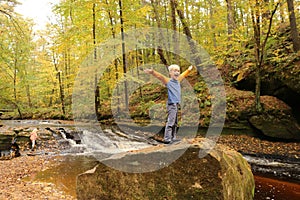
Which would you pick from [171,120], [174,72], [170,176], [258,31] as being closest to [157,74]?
[174,72]

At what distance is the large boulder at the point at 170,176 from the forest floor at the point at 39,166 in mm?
2017

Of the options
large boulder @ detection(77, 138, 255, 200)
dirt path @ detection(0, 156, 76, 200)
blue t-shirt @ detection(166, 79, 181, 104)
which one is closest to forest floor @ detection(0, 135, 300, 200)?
dirt path @ detection(0, 156, 76, 200)

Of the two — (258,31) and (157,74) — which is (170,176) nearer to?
(157,74)

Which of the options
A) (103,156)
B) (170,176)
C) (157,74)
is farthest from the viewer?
(103,156)

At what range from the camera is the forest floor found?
5801 mm

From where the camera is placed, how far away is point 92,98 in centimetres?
1850

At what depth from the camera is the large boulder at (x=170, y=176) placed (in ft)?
12.3

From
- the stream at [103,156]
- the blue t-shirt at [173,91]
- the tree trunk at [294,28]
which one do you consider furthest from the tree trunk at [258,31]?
the blue t-shirt at [173,91]

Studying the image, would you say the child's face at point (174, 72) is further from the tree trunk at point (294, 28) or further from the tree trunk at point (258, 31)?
the tree trunk at point (294, 28)

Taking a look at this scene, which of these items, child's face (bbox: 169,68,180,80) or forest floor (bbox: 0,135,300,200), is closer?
child's face (bbox: 169,68,180,80)

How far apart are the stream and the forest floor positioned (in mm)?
333

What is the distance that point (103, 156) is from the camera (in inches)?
390

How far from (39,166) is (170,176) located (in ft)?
22.1

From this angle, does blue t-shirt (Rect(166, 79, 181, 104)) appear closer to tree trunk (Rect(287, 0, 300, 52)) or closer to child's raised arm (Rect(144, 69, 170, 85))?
child's raised arm (Rect(144, 69, 170, 85))
